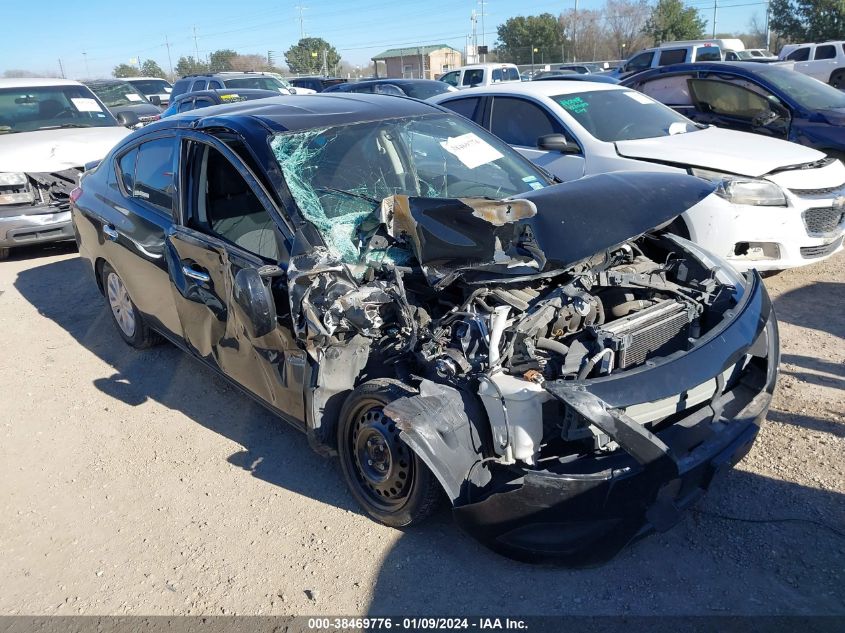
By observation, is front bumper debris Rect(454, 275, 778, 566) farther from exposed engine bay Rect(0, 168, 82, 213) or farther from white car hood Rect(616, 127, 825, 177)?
exposed engine bay Rect(0, 168, 82, 213)

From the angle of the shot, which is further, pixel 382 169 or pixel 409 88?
pixel 409 88

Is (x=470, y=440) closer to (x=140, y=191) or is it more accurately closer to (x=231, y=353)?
(x=231, y=353)

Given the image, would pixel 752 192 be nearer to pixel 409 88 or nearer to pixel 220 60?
pixel 409 88

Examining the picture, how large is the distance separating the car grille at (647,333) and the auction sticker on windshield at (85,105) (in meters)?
9.08

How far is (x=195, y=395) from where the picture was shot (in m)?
4.57

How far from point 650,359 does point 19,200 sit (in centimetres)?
778

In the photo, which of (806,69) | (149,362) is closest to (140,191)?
(149,362)

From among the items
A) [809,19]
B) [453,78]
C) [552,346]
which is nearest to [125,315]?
[552,346]

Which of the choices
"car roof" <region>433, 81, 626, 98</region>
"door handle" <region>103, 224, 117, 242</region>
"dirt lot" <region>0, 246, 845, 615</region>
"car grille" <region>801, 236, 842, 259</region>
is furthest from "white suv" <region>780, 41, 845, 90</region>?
"door handle" <region>103, 224, 117, 242</region>

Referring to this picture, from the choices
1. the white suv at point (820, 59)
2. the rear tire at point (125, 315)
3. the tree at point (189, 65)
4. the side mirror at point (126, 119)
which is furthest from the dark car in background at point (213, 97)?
the tree at point (189, 65)

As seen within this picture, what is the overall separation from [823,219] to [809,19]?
134 ft

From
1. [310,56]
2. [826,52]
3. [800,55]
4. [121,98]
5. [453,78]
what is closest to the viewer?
[121,98]

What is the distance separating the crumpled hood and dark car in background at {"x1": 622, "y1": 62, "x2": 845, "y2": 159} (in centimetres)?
553

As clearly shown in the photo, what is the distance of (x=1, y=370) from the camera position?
17.2 ft
